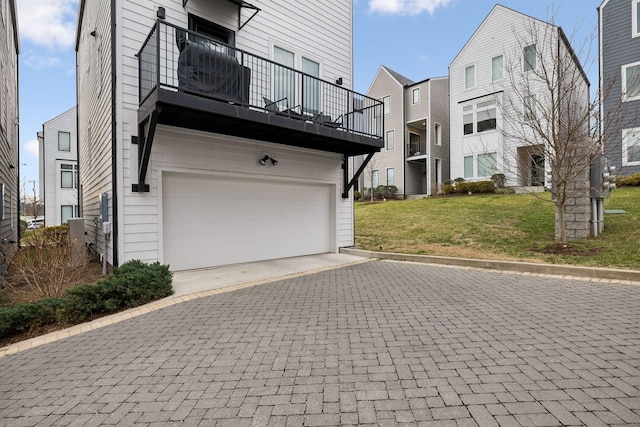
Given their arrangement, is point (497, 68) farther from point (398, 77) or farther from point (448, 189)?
point (398, 77)

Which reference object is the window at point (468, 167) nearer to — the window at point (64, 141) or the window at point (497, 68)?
the window at point (497, 68)

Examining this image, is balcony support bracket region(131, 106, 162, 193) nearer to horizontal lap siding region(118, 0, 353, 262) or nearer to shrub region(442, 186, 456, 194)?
horizontal lap siding region(118, 0, 353, 262)

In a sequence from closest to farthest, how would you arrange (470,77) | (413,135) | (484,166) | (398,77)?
1. (484,166)
2. (470,77)
3. (413,135)
4. (398,77)

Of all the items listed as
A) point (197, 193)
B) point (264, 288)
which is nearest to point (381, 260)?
point (264, 288)

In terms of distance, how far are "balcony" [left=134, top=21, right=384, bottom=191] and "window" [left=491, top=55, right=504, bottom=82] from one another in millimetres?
14629

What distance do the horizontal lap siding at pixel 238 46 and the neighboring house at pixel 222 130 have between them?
0.09 ft

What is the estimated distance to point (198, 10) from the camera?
7.43 metres

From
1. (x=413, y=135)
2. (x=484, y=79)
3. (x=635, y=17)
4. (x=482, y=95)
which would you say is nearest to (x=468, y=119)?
(x=482, y=95)

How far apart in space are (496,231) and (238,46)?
9.53 m

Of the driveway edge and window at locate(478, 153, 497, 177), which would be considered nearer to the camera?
the driveway edge

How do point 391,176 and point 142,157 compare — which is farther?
point 391,176

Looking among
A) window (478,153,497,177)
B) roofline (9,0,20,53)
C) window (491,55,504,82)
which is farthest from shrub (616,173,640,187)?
roofline (9,0,20,53)

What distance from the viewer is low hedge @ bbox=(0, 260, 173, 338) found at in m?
4.20

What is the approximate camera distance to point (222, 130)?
24.2ft
